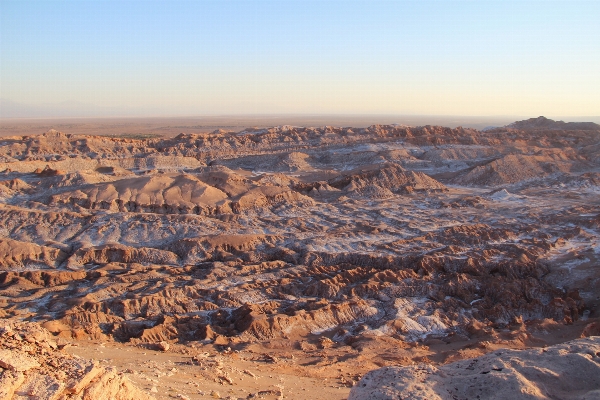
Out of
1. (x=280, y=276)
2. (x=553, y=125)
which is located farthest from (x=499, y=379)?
(x=553, y=125)

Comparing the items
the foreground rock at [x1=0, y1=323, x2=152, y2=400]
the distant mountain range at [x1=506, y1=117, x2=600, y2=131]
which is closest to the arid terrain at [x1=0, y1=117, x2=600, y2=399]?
the foreground rock at [x1=0, y1=323, x2=152, y2=400]

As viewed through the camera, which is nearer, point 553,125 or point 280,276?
point 280,276

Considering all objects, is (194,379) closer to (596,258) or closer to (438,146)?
(596,258)

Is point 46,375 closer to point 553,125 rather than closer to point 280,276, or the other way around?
point 280,276

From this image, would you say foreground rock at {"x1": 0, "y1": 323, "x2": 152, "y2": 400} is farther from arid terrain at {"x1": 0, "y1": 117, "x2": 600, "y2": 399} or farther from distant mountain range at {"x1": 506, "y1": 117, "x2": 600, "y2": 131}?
distant mountain range at {"x1": 506, "y1": 117, "x2": 600, "y2": 131}

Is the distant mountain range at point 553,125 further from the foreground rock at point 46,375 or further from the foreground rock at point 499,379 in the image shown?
the foreground rock at point 46,375

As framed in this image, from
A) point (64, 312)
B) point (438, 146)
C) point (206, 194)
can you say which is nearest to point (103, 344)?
point (64, 312)
